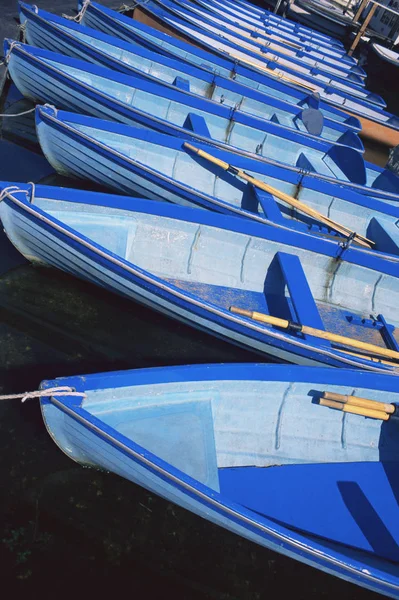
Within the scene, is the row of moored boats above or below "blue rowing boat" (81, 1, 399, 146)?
below

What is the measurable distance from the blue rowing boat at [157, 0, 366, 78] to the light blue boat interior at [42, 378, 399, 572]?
530 inches

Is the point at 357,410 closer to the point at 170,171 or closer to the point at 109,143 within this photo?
the point at 170,171

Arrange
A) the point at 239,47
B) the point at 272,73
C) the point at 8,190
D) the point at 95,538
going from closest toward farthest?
the point at 95,538, the point at 8,190, the point at 272,73, the point at 239,47

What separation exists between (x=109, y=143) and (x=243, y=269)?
11.6 ft

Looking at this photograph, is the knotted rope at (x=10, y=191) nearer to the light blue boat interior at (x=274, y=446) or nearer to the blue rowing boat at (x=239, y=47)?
the light blue boat interior at (x=274, y=446)

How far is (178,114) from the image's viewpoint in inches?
413

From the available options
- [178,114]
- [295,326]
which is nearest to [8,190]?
[295,326]

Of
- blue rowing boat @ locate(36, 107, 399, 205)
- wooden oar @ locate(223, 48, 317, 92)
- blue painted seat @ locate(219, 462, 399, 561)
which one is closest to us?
blue painted seat @ locate(219, 462, 399, 561)

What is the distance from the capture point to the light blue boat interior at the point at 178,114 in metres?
9.72

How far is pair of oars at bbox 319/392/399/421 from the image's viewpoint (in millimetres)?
5465

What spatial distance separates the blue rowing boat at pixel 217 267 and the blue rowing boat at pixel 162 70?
3908 mm

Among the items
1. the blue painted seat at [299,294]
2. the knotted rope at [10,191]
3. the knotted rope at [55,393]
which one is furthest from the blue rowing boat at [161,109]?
the knotted rope at [55,393]

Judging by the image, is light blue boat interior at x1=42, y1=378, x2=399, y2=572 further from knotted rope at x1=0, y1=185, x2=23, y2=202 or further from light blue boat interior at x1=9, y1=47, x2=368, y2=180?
light blue boat interior at x1=9, y1=47, x2=368, y2=180

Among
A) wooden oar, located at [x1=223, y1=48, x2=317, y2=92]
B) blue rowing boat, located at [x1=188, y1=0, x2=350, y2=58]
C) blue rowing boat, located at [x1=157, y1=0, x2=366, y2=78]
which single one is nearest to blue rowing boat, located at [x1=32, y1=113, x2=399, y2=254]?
wooden oar, located at [x1=223, y1=48, x2=317, y2=92]
